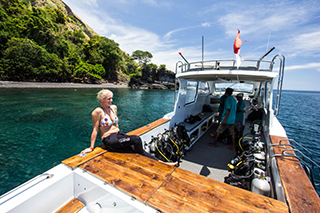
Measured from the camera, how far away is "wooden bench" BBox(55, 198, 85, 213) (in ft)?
5.91

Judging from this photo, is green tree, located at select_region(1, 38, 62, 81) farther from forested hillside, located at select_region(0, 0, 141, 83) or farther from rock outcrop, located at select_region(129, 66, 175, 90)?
rock outcrop, located at select_region(129, 66, 175, 90)

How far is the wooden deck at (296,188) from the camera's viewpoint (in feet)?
4.50

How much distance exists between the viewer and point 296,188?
63.2 inches

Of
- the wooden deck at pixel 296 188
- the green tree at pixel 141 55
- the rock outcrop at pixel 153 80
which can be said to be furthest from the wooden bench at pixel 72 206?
the green tree at pixel 141 55

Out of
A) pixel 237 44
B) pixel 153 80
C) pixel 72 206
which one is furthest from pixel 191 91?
pixel 153 80

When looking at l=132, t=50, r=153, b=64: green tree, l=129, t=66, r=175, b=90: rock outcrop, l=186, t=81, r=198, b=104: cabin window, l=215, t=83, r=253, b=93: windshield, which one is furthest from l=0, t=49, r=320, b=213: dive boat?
l=132, t=50, r=153, b=64: green tree

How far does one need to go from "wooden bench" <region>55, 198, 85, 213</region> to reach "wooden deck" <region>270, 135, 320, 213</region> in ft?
7.92

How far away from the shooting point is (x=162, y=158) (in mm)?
3100

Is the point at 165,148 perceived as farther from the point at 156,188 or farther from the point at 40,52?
the point at 40,52

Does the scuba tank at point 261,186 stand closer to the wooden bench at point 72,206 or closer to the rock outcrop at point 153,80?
the wooden bench at point 72,206

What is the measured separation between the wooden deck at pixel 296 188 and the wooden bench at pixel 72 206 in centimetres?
242

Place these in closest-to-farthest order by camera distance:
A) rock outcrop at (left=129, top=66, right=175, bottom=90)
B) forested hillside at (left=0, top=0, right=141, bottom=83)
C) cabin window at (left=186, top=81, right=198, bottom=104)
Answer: cabin window at (left=186, top=81, right=198, bottom=104)
forested hillside at (left=0, top=0, right=141, bottom=83)
rock outcrop at (left=129, top=66, right=175, bottom=90)

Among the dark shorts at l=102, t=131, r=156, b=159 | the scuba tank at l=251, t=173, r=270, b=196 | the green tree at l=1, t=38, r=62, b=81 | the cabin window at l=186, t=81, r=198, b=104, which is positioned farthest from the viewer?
the green tree at l=1, t=38, r=62, b=81

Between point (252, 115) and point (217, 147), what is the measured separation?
2.33 m
